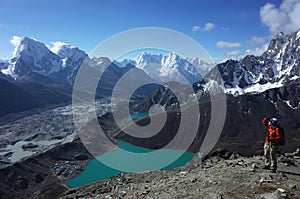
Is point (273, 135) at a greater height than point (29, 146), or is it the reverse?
point (273, 135)

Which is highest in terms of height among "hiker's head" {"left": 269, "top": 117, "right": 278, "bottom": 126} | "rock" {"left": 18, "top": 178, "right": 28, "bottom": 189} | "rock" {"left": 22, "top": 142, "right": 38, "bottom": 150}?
"hiker's head" {"left": 269, "top": 117, "right": 278, "bottom": 126}

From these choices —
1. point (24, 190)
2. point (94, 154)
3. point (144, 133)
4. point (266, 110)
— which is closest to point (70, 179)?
point (24, 190)

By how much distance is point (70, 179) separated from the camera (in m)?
73.5

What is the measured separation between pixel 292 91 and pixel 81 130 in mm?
111273

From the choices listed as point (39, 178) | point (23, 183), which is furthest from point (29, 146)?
point (23, 183)

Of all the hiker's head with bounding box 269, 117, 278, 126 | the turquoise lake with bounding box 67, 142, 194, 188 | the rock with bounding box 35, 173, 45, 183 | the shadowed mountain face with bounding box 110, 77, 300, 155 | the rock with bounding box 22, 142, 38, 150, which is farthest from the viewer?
the rock with bounding box 22, 142, 38, 150

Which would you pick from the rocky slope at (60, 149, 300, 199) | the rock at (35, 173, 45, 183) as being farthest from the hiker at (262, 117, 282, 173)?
the rock at (35, 173, 45, 183)

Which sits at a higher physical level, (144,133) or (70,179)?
(144,133)

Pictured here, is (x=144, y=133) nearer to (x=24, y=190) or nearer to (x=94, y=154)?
(x=94, y=154)

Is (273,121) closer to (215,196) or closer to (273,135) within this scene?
(273,135)

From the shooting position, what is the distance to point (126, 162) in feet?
283

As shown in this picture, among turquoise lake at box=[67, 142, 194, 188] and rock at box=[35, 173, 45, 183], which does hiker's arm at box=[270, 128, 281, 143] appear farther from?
rock at box=[35, 173, 45, 183]

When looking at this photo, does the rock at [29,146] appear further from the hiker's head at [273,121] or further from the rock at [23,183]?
the hiker's head at [273,121]

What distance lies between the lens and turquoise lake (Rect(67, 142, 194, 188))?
2970 inches
